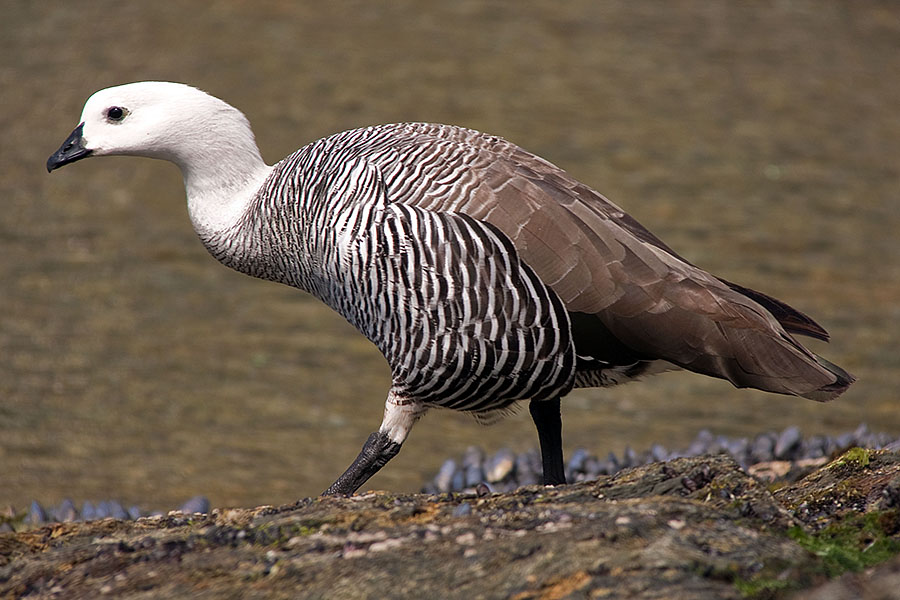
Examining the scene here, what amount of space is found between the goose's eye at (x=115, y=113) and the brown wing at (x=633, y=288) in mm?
1718

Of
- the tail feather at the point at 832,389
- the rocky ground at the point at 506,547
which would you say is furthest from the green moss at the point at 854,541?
the tail feather at the point at 832,389

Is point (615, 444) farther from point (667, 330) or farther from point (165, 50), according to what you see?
point (165, 50)

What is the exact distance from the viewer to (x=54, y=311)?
10695 millimetres

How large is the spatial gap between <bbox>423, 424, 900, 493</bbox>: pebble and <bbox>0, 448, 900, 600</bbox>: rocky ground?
121 inches

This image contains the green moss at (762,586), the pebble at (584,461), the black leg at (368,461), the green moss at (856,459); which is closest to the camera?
the green moss at (762,586)

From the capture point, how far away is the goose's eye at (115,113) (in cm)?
573

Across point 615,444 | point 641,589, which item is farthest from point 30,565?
point 615,444

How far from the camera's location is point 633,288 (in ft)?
16.2

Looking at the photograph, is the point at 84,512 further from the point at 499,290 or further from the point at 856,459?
the point at 856,459

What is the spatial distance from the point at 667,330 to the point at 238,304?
276 inches

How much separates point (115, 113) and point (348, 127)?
8.38m

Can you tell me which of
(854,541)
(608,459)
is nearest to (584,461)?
(608,459)

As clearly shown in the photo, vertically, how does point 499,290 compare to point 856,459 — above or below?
above

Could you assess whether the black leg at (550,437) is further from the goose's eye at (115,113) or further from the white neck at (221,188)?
the goose's eye at (115,113)
